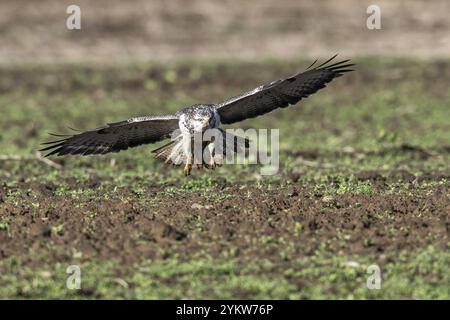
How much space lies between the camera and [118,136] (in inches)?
428

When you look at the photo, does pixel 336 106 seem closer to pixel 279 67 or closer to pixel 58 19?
pixel 279 67

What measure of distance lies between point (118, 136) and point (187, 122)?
0.76m

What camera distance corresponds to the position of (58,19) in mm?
23750

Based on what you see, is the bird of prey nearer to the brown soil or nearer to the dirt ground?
the dirt ground

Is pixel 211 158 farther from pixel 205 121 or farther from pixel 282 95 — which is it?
pixel 282 95

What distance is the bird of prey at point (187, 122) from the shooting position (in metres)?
10.6

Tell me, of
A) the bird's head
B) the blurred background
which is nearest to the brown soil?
the bird's head

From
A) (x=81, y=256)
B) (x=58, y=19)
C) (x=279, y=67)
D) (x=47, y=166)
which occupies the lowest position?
(x=81, y=256)

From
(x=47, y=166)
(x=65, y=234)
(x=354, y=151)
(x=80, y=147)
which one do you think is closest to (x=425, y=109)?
(x=354, y=151)

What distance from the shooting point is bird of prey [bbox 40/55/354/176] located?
10594mm

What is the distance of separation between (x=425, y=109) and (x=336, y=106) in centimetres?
150

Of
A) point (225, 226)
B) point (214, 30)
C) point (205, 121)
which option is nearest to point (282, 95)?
point (205, 121)

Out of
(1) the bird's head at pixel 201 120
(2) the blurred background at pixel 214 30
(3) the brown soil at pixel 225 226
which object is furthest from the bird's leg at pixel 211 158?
(2) the blurred background at pixel 214 30

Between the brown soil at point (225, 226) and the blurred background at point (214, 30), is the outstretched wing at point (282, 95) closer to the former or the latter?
the brown soil at point (225, 226)
